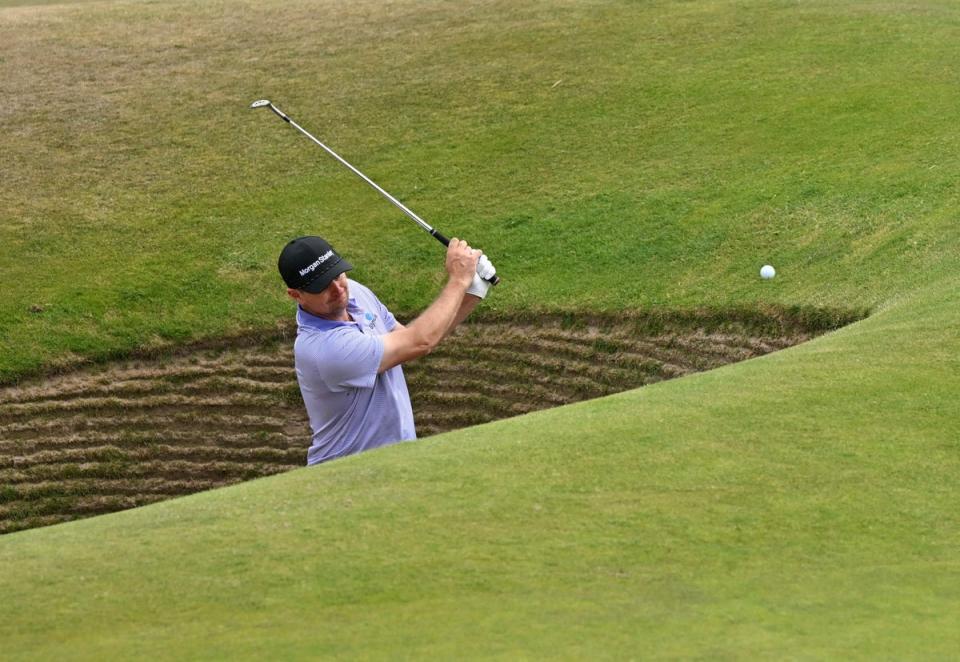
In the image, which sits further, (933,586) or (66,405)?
(66,405)

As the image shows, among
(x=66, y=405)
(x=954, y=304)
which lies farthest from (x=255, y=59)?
(x=954, y=304)

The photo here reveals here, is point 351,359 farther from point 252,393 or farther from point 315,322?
point 252,393

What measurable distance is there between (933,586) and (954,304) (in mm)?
4911

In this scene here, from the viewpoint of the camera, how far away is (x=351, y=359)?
26.0ft

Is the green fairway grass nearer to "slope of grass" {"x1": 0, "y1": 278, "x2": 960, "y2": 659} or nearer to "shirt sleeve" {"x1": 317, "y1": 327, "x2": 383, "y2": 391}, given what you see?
"slope of grass" {"x1": 0, "y1": 278, "x2": 960, "y2": 659}

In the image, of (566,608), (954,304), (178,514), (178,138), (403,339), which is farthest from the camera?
(178,138)

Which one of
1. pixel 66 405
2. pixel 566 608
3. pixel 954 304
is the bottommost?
pixel 66 405

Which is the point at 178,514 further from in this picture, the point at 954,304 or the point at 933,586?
the point at 954,304

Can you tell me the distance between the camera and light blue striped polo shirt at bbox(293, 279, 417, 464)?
26.1ft

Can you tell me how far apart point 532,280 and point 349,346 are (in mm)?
7291

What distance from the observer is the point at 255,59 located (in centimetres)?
2228

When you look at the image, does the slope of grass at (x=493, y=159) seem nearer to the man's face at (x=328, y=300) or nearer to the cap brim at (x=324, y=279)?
the man's face at (x=328, y=300)

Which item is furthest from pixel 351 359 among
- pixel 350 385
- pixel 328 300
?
pixel 328 300

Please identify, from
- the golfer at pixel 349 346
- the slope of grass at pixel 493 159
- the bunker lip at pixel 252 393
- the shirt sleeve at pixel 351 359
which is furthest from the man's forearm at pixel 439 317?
the slope of grass at pixel 493 159
